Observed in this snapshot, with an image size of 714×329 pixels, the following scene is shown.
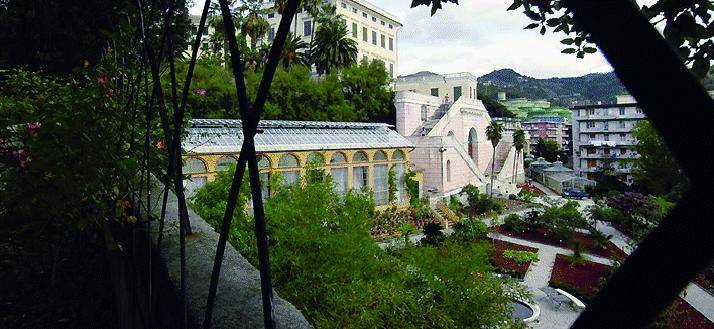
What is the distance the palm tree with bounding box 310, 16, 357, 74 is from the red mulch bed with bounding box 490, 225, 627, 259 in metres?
13.2

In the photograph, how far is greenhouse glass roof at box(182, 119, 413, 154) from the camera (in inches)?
548

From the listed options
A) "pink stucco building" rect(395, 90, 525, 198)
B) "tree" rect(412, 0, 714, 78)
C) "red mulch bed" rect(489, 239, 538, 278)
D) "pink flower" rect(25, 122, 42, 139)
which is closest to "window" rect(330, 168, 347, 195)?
"red mulch bed" rect(489, 239, 538, 278)

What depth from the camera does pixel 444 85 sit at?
130 ft

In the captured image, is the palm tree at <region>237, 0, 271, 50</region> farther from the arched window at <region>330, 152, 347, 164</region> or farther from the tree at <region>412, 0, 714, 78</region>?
the tree at <region>412, 0, 714, 78</region>

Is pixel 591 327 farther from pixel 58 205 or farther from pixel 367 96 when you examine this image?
pixel 367 96

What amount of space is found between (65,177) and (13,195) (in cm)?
51

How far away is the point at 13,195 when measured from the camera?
3.19 m

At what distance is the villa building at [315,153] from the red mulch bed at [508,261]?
4.49 meters

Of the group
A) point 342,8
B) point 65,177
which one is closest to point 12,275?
point 65,177

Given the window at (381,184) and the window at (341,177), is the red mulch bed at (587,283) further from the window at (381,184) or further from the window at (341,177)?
the window at (341,177)

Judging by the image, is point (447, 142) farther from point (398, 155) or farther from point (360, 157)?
point (360, 157)

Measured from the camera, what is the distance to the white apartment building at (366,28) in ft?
112

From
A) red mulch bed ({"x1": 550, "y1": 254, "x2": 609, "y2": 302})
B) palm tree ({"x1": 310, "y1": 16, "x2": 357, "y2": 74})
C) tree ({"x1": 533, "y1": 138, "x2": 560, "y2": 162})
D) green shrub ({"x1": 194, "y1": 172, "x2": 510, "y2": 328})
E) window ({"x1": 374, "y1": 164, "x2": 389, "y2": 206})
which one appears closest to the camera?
green shrub ({"x1": 194, "y1": 172, "x2": 510, "y2": 328})

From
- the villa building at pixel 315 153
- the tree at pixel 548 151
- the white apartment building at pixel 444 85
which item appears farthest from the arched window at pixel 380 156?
the tree at pixel 548 151
